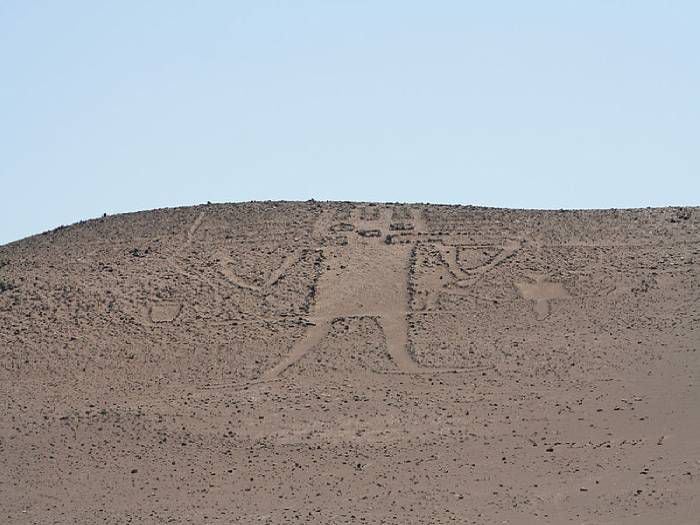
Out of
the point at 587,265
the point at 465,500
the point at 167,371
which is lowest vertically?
the point at 465,500

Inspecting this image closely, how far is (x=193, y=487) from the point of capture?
1257 inches

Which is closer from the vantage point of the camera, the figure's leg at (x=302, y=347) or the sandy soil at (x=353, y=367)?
the sandy soil at (x=353, y=367)

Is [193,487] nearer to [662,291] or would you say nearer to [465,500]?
[465,500]

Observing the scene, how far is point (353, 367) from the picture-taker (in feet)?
124

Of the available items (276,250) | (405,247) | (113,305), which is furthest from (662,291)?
(113,305)

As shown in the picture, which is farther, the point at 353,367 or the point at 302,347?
the point at 302,347

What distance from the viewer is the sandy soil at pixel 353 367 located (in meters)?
31.3

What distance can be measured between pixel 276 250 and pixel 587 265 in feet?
29.3

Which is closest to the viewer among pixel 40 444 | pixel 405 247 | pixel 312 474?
pixel 312 474

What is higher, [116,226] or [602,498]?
[116,226]

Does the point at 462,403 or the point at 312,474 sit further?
the point at 462,403

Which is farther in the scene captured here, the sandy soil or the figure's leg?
the figure's leg

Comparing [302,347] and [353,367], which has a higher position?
[302,347]

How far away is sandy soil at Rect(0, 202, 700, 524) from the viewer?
31281 millimetres
